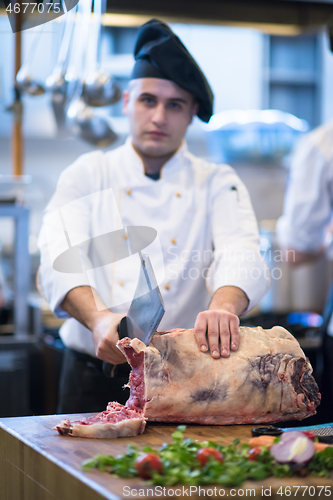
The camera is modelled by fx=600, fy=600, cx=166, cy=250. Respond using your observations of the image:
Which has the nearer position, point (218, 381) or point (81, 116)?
point (218, 381)

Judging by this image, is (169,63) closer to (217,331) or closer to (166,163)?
(166,163)

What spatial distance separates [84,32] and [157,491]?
7.87ft

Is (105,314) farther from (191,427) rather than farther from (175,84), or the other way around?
(175,84)

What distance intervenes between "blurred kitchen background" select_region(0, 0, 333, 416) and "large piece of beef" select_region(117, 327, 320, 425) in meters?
1.42

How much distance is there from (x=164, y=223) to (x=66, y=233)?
0.34 m

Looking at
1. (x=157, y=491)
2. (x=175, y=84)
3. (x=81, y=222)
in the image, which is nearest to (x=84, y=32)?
(x=175, y=84)

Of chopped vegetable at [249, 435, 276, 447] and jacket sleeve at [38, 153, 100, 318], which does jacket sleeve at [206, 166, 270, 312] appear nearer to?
jacket sleeve at [38, 153, 100, 318]

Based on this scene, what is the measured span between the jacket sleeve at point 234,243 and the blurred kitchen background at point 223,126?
3.66ft

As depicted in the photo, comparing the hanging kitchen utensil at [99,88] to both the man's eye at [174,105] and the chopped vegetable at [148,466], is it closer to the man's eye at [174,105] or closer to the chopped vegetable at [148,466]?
the man's eye at [174,105]

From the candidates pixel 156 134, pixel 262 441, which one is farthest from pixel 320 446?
pixel 156 134

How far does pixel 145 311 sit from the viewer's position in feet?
4.46

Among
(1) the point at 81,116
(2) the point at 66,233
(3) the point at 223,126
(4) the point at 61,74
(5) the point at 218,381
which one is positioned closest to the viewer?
(5) the point at 218,381

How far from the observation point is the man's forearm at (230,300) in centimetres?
162

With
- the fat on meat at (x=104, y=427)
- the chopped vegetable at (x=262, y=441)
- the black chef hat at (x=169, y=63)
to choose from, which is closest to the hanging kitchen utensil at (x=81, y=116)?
the black chef hat at (x=169, y=63)
